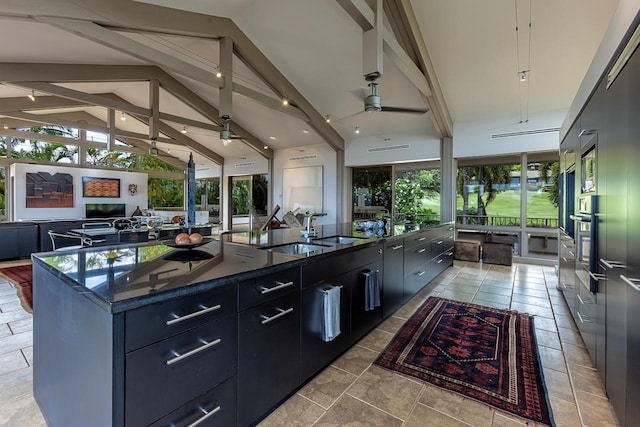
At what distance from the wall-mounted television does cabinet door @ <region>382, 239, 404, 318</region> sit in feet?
32.8

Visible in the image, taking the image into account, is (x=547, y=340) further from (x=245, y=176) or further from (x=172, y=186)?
(x=172, y=186)

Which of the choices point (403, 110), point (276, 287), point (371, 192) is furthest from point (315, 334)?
point (371, 192)

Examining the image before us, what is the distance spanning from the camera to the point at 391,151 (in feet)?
25.1

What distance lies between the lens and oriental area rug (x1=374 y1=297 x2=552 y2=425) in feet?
6.23

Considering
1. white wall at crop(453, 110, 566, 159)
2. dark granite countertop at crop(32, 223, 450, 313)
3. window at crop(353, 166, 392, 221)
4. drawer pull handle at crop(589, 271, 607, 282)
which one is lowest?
drawer pull handle at crop(589, 271, 607, 282)

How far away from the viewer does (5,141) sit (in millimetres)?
8031

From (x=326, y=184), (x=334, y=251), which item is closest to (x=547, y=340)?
(x=334, y=251)

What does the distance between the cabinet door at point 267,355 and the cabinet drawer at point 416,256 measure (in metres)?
2.09

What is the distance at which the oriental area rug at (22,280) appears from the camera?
3.58 metres

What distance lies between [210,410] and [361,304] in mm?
1515

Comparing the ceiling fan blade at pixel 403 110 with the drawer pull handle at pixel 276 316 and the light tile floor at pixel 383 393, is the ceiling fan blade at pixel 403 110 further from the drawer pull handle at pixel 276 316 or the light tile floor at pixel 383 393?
the drawer pull handle at pixel 276 316

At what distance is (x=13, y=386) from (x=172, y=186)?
37.5ft

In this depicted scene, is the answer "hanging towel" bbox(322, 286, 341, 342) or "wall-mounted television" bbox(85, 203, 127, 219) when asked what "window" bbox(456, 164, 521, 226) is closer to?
"hanging towel" bbox(322, 286, 341, 342)

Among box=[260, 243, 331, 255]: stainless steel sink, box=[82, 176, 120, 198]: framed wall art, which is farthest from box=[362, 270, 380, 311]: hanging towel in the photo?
box=[82, 176, 120, 198]: framed wall art
